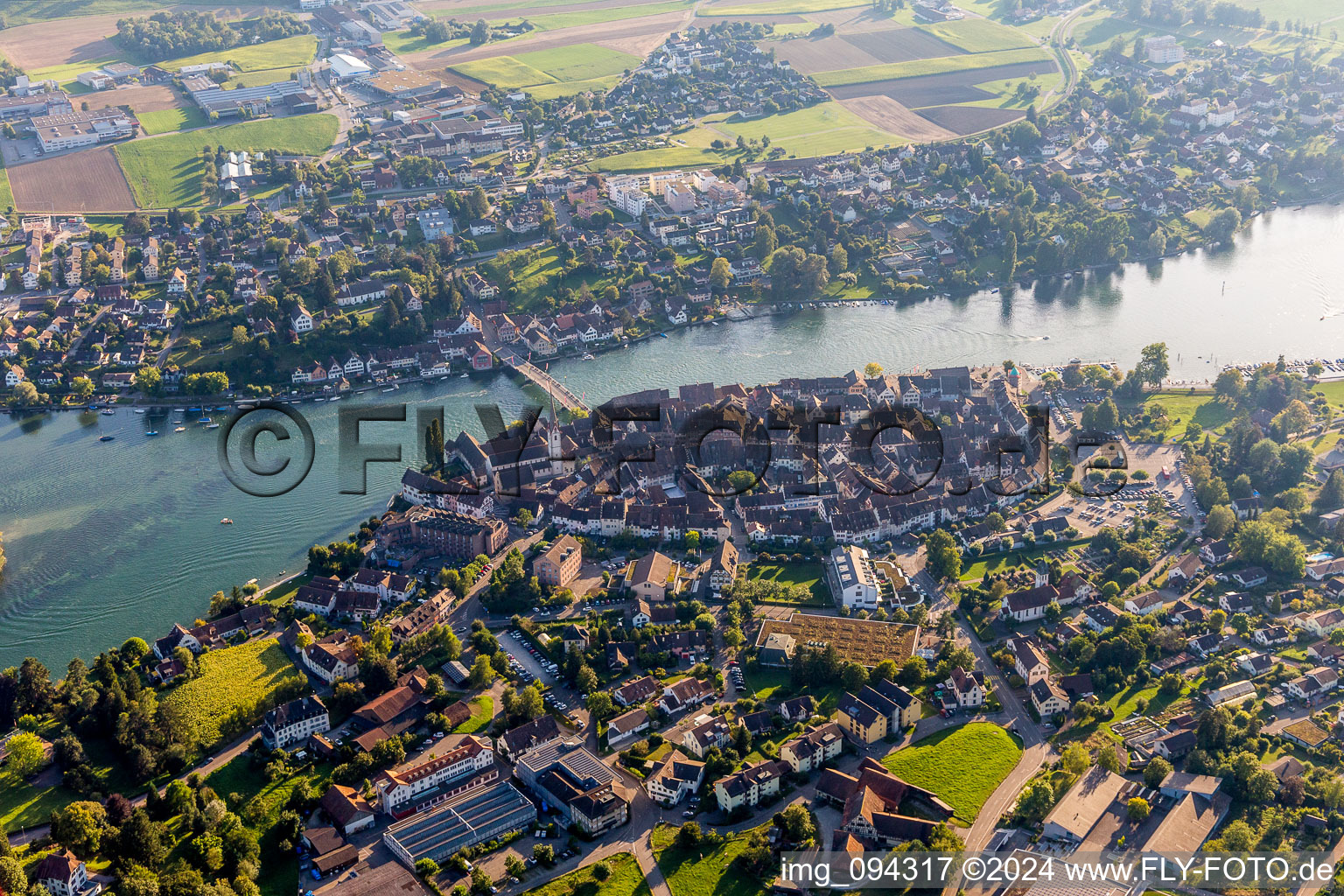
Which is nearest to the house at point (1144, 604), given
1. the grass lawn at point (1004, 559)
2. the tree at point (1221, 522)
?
the grass lawn at point (1004, 559)

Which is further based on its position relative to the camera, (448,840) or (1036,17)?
(1036,17)

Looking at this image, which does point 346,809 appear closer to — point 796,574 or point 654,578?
point 654,578

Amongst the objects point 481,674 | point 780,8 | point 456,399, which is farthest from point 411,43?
→ point 481,674

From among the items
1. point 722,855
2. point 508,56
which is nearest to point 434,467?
point 722,855

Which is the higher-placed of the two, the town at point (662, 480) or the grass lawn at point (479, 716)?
the town at point (662, 480)

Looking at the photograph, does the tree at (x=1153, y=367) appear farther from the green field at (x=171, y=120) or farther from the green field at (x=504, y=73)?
the green field at (x=171, y=120)

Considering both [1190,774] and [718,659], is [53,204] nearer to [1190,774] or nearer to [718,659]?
[718,659]
